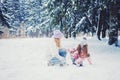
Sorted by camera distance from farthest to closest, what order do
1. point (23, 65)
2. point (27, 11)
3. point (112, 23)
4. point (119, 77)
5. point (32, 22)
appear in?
point (27, 11), point (32, 22), point (112, 23), point (23, 65), point (119, 77)

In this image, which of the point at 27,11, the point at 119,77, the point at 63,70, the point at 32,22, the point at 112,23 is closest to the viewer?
the point at 119,77

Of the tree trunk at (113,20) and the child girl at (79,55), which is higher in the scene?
the tree trunk at (113,20)

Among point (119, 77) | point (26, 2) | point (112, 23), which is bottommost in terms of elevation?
point (119, 77)

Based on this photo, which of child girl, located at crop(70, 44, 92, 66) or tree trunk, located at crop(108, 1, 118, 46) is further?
tree trunk, located at crop(108, 1, 118, 46)

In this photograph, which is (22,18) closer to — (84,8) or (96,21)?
Result: (96,21)

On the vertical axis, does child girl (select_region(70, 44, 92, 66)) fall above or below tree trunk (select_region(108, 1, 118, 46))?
below

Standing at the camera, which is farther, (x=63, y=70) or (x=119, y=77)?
(x=63, y=70)

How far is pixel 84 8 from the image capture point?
24156mm

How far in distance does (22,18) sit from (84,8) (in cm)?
5237

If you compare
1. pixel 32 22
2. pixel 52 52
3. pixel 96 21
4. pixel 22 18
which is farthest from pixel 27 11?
pixel 52 52

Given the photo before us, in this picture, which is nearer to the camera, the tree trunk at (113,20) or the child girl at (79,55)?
the child girl at (79,55)

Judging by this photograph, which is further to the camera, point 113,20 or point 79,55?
point 113,20

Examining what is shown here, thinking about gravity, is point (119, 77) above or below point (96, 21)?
below

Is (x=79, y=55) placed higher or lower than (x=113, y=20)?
lower
